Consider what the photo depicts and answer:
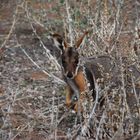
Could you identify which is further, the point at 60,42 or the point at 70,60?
the point at 60,42

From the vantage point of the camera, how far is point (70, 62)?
6.98 m

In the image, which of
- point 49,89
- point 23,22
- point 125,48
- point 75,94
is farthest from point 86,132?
point 23,22

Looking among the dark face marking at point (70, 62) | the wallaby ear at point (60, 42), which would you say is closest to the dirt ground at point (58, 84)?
the dark face marking at point (70, 62)

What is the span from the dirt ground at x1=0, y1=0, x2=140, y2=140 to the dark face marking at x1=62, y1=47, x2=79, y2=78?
37 cm

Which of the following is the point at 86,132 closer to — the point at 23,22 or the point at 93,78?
the point at 93,78

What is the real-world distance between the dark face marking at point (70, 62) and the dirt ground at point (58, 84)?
369 millimetres

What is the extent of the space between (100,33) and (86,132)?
2.11 metres

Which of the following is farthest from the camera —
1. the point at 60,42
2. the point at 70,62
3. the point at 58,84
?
the point at 58,84

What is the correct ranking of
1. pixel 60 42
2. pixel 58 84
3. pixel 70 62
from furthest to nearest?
pixel 58 84 → pixel 60 42 → pixel 70 62

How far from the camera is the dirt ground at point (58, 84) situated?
595 centimetres

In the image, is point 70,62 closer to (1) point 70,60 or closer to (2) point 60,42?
(1) point 70,60

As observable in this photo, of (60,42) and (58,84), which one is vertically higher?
(60,42)

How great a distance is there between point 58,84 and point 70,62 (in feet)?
4.03

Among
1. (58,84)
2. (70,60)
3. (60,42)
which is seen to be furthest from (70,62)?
(58,84)
